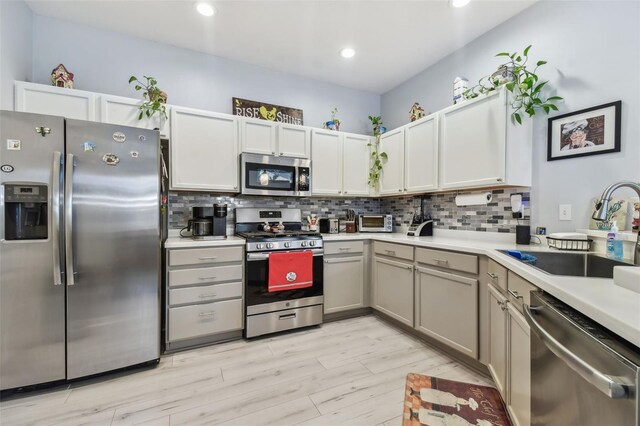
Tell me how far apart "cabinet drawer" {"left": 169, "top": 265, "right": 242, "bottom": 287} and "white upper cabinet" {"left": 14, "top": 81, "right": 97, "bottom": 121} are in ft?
4.95

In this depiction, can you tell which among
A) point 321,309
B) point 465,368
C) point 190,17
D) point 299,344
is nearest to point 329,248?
point 321,309

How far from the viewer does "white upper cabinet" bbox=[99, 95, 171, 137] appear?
2338mm

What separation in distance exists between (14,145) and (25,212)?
425mm

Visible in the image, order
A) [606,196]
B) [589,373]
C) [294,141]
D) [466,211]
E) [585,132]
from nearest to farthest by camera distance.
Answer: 1. [589,373]
2. [606,196]
3. [585,132]
4. [466,211]
5. [294,141]

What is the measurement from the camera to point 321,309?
111 inches

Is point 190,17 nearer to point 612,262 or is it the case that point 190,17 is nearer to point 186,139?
point 186,139

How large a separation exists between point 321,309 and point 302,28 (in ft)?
9.06

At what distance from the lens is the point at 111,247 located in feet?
6.35

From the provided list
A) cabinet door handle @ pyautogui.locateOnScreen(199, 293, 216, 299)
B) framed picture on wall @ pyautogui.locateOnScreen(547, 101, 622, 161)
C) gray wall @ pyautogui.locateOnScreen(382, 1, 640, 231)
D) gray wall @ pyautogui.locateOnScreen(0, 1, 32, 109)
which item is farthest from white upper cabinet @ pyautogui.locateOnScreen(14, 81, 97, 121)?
framed picture on wall @ pyautogui.locateOnScreen(547, 101, 622, 161)

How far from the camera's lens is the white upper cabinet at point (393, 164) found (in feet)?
10.4

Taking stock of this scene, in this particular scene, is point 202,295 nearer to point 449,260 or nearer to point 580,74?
point 449,260

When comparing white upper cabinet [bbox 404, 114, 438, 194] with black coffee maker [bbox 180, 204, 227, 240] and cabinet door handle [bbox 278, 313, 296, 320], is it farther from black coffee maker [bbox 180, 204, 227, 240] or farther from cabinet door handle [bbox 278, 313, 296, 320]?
black coffee maker [bbox 180, 204, 227, 240]

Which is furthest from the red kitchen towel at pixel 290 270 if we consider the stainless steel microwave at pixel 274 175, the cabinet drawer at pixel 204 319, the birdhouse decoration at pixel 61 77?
the birdhouse decoration at pixel 61 77

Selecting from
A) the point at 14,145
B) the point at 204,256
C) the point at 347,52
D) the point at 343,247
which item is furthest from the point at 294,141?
the point at 14,145
